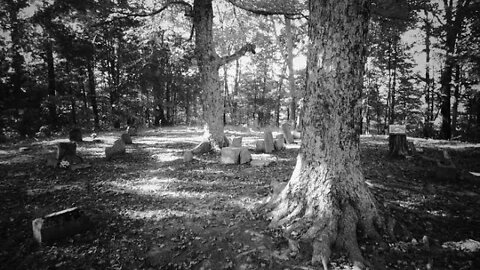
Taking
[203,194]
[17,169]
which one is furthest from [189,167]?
[17,169]

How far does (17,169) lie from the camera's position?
731 cm

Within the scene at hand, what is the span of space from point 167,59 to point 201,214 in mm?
15570

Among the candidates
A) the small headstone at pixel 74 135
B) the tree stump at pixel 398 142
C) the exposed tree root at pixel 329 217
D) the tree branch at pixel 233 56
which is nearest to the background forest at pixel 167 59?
the tree branch at pixel 233 56

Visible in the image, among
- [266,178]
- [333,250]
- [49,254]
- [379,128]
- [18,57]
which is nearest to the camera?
[333,250]

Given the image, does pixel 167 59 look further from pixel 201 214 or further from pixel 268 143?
pixel 201 214

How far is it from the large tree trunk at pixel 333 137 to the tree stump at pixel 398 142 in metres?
5.46

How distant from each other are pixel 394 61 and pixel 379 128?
1044cm

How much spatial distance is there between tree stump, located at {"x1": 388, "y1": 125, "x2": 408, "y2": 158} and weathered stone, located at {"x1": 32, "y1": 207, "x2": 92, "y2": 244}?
900 centimetres

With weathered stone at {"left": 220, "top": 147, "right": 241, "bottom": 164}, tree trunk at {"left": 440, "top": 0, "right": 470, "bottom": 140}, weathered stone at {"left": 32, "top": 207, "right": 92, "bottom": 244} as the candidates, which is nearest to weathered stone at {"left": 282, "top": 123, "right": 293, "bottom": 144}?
weathered stone at {"left": 220, "top": 147, "right": 241, "bottom": 164}

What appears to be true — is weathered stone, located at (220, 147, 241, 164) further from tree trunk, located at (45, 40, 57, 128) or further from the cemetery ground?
tree trunk, located at (45, 40, 57, 128)

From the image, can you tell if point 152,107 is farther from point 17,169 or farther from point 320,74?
point 320,74

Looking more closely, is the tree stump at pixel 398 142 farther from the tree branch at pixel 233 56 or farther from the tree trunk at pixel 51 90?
the tree trunk at pixel 51 90

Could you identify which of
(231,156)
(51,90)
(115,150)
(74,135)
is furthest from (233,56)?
(51,90)

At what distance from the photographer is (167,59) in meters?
17.6
